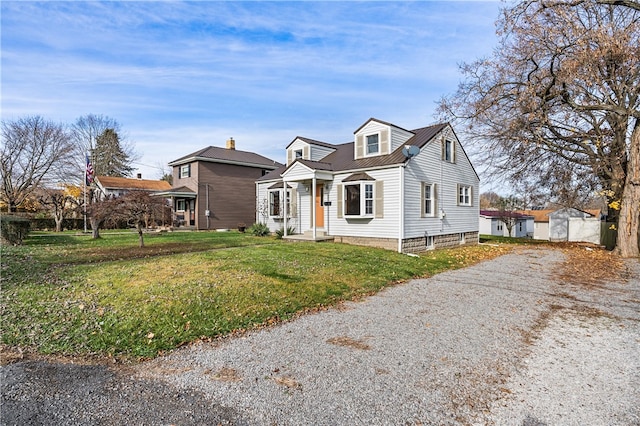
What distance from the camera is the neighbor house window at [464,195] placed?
17.4 meters

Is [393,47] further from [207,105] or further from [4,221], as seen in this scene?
[4,221]

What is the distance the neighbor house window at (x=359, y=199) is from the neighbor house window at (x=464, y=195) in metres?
5.91

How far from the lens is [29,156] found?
2653 cm

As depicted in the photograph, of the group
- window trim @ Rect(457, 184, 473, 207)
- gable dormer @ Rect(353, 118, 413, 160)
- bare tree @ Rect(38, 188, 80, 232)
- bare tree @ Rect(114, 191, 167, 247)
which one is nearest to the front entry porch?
gable dormer @ Rect(353, 118, 413, 160)

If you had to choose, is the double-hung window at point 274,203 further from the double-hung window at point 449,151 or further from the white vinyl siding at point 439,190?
the double-hung window at point 449,151

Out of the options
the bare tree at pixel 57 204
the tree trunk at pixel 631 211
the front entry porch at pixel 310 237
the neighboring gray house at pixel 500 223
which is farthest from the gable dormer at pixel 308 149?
the neighboring gray house at pixel 500 223

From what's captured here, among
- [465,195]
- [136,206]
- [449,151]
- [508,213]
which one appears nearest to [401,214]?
[449,151]

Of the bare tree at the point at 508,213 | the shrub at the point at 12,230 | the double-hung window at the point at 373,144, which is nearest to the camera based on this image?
the shrub at the point at 12,230

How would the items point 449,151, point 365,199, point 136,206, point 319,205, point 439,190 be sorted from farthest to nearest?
point 449,151, point 319,205, point 439,190, point 365,199, point 136,206

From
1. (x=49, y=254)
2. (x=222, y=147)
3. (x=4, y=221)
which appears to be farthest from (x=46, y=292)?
(x=222, y=147)

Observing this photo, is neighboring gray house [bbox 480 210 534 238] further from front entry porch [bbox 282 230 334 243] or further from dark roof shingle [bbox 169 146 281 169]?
front entry porch [bbox 282 230 334 243]

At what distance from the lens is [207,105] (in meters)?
17.9

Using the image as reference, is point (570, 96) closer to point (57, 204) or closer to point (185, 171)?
point (185, 171)

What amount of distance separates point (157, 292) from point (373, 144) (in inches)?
440
